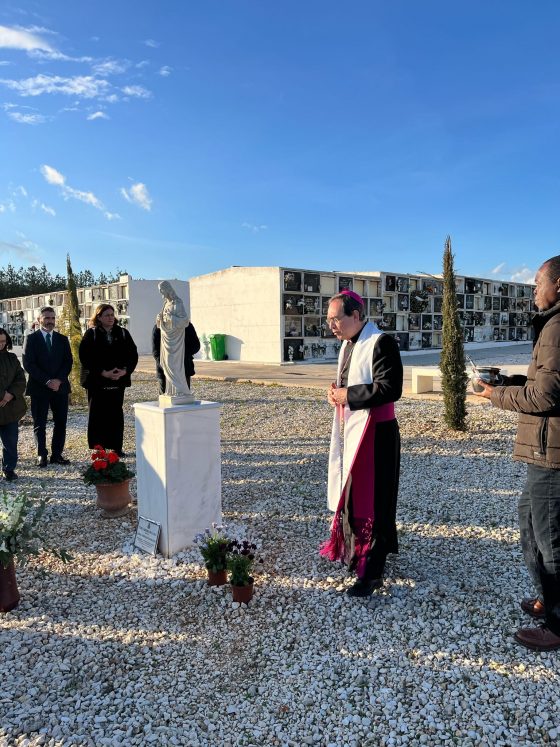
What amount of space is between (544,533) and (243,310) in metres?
23.8

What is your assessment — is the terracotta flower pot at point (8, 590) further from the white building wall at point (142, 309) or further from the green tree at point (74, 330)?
the white building wall at point (142, 309)

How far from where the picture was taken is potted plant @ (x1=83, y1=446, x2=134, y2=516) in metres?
4.58

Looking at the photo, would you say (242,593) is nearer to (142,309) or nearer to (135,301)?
(135,301)

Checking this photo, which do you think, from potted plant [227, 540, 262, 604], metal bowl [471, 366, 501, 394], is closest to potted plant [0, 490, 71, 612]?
potted plant [227, 540, 262, 604]

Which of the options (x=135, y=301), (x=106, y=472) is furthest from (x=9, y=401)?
(x=135, y=301)

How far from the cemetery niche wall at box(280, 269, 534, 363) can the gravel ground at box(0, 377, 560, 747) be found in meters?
12.9

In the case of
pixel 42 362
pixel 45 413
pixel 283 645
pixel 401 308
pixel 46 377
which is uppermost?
pixel 401 308

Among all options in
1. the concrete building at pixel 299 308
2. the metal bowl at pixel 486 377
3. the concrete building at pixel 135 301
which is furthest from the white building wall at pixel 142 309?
the metal bowl at pixel 486 377

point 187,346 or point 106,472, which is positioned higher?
point 187,346

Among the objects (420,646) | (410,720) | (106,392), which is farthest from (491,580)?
(106,392)

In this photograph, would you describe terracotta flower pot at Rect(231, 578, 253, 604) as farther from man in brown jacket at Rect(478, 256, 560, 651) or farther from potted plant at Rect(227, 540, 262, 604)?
man in brown jacket at Rect(478, 256, 560, 651)

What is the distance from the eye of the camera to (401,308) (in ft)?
101

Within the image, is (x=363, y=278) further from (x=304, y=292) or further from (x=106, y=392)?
(x=106, y=392)

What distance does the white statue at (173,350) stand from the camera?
12.6 feet
